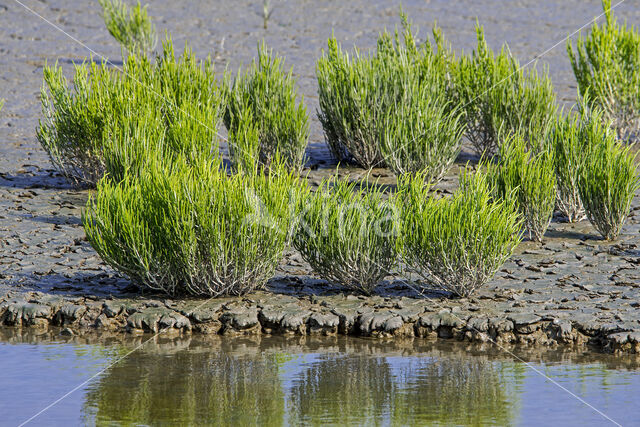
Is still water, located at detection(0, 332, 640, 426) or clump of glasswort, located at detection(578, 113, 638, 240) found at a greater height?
clump of glasswort, located at detection(578, 113, 638, 240)

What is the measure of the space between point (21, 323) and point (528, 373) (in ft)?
11.3

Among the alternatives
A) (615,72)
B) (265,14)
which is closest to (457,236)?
(615,72)

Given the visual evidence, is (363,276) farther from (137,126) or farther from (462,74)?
(462,74)

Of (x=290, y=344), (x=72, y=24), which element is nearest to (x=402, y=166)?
(x=290, y=344)

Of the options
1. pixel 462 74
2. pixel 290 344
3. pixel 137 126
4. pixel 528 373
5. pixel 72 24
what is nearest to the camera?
pixel 528 373

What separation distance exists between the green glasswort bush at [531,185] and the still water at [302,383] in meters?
2.44

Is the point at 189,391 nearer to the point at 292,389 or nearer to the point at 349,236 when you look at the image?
the point at 292,389

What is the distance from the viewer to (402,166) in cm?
1003

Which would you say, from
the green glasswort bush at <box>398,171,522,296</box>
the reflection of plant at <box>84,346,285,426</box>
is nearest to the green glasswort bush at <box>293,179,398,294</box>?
the green glasswort bush at <box>398,171,522,296</box>

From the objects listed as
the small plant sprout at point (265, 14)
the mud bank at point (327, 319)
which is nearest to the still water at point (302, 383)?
the mud bank at point (327, 319)

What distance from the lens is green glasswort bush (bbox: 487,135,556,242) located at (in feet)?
27.3

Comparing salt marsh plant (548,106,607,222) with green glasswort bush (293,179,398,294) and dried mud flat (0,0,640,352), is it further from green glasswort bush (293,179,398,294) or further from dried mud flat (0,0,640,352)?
green glasswort bush (293,179,398,294)

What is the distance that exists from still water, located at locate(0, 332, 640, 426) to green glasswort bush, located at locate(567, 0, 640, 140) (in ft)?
19.0

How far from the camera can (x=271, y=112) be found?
1048cm
